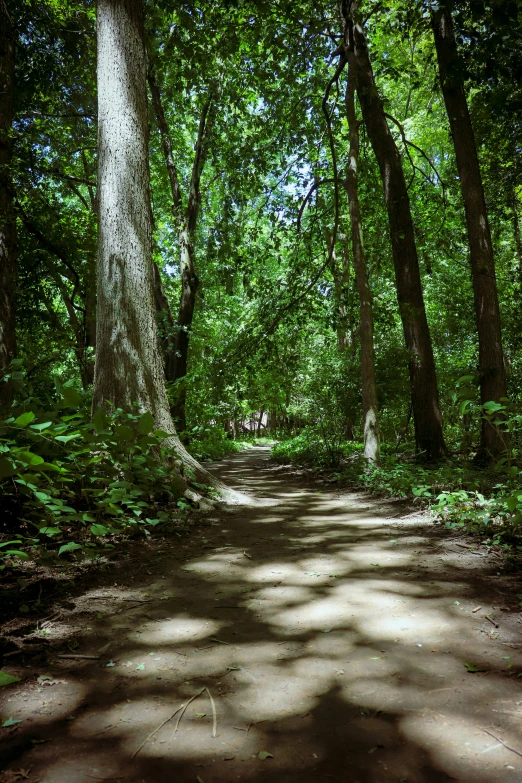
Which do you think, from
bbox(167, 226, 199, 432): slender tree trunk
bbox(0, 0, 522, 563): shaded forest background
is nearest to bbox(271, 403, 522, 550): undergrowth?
bbox(0, 0, 522, 563): shaded forest background

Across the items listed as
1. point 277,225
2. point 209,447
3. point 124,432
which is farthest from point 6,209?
point 209,447

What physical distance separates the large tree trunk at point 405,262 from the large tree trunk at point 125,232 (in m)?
4.70

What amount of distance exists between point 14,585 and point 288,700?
1.71 meters

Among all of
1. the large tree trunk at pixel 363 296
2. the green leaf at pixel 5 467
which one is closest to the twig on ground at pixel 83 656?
the green leaf at pixel 5 467

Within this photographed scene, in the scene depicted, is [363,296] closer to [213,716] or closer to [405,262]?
[405,262]

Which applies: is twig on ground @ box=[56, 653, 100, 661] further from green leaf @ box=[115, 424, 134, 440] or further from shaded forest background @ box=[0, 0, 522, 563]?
green leaf @ box=[115, 424, 134, 440]

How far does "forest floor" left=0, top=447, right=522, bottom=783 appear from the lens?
1468 millimetres

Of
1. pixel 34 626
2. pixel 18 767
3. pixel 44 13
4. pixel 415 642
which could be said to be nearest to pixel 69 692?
pixel 18 767

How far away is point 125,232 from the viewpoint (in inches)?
208

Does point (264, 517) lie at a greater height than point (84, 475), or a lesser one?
lesser

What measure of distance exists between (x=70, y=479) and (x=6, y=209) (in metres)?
5.62

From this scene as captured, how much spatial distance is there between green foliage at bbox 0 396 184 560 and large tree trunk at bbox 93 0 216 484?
30.6 inches

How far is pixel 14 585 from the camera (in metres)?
2.72

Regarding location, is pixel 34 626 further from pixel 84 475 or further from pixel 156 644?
pixel 84 475
